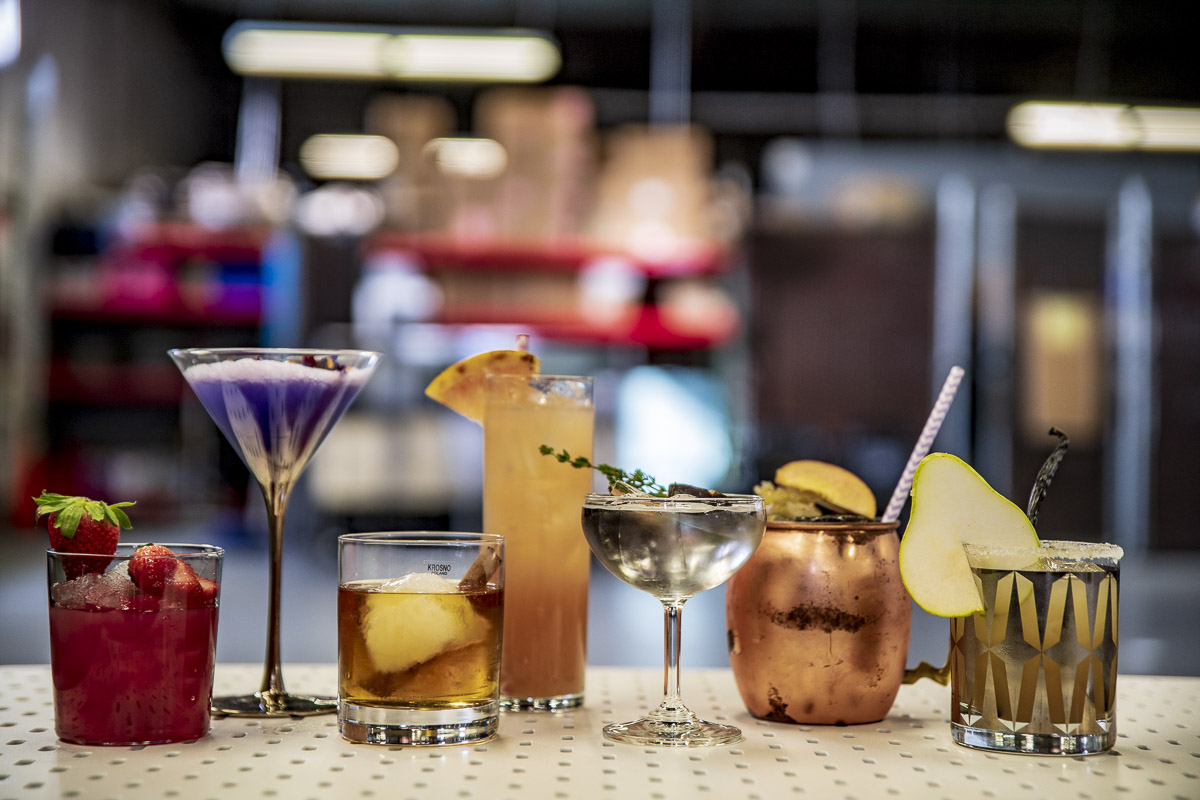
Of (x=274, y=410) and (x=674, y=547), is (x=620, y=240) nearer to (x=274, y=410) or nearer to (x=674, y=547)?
(x=274, y=410)

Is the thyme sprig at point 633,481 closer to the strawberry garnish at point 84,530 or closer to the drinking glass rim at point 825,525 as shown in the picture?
the drinking glass rim at point 825,525

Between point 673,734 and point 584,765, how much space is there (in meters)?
0.11

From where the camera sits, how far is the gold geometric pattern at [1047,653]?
94 centimetres

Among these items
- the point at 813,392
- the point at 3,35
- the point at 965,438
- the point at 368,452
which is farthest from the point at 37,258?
the point at 965,438

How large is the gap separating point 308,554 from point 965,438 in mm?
4110

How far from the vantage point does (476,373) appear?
1205 millimetres

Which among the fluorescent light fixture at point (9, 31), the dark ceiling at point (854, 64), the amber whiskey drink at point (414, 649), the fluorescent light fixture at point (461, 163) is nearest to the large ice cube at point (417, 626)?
the amber whiskey drink at point (414, 649)

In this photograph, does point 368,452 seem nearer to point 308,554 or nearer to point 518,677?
point 308,554

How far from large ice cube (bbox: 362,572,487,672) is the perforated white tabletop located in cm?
8

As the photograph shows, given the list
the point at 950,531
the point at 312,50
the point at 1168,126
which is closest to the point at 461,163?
the point at 312,50

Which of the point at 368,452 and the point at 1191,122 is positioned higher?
the point at 1191,122

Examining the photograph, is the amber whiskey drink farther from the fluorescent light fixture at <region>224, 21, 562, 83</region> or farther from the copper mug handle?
the fluorescent light fixture at <region>224, 21, 562, 83</region>

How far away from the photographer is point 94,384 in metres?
7.45

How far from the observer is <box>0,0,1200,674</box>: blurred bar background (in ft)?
18.9
